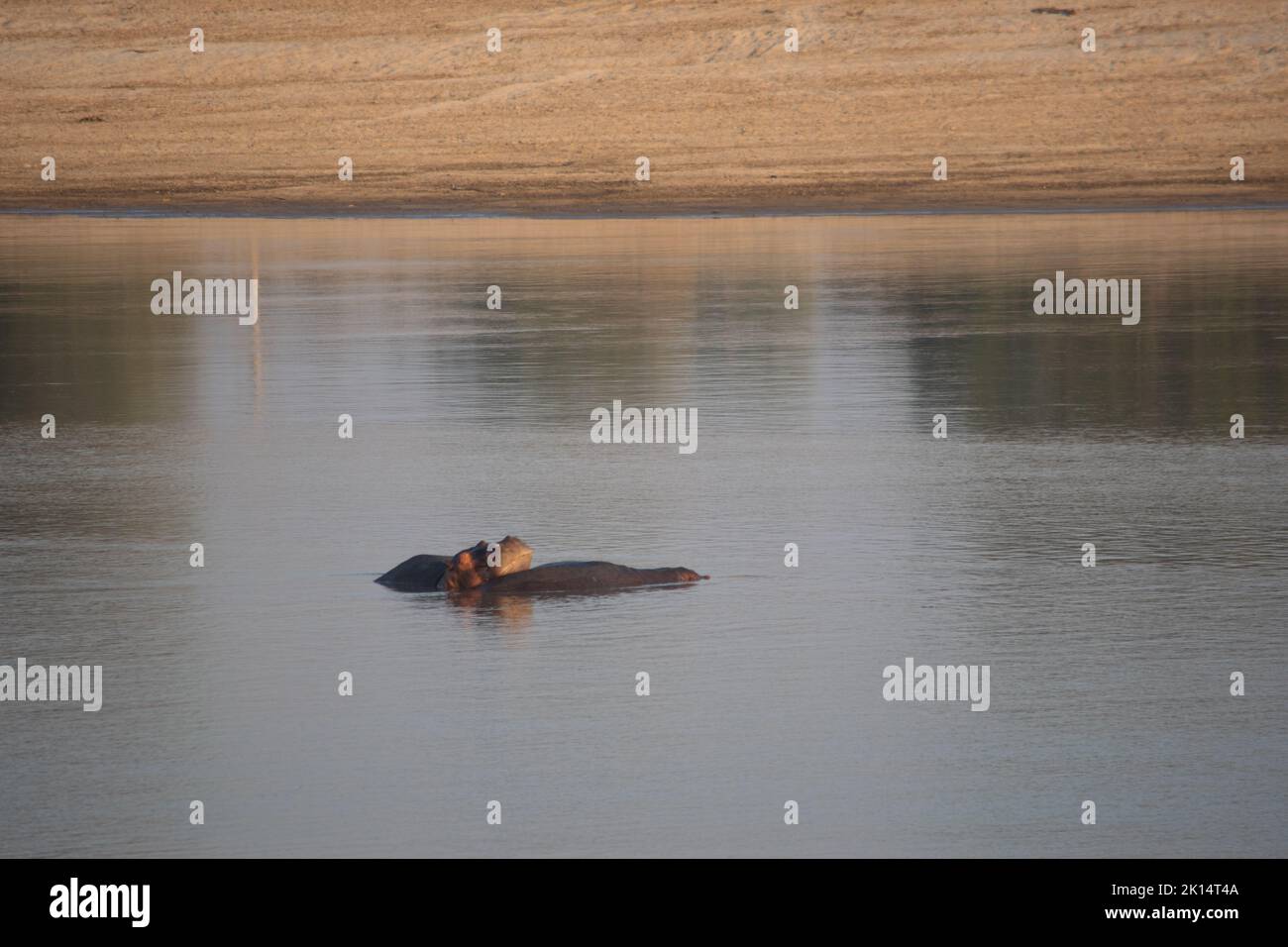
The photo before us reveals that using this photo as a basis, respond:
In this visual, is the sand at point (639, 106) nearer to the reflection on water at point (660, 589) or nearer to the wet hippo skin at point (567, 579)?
the reflection on water at point (660, 589)

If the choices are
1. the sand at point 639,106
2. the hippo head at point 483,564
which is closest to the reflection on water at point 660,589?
the hippo head at point 483,564

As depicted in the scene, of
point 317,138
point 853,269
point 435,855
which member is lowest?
point 435,855

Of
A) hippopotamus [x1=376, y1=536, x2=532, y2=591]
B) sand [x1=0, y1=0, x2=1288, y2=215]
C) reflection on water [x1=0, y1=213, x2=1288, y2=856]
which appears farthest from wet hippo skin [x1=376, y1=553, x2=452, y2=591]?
sand [x1=0, y1=0, x2=1288, y2=215]

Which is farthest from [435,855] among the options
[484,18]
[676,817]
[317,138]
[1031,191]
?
[484,18]

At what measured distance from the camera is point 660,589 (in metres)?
10.2

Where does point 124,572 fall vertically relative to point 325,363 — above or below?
below

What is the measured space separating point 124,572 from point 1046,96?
178 ft

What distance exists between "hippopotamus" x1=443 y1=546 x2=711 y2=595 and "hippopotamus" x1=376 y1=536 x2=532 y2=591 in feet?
0.05

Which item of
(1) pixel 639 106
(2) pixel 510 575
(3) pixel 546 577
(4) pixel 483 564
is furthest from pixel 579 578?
(1) pixel 639 106

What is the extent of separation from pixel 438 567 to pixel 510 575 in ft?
1.14

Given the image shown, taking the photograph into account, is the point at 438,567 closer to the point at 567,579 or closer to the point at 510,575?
the point at 510,575

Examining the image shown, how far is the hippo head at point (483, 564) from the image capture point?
10312mm

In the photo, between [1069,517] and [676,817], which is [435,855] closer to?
[676,817]

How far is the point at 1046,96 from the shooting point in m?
62.0
